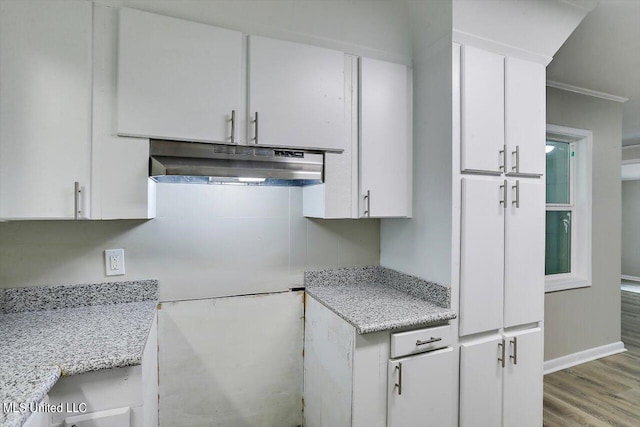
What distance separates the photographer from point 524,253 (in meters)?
1.90

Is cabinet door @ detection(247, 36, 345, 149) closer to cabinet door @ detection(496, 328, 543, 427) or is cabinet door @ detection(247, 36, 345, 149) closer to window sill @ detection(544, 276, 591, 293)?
cabinet door @ detection(496, 328, 543, 427)

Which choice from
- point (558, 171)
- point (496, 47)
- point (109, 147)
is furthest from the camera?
point (558, 171)

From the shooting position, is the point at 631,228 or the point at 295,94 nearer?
the point at 295,94

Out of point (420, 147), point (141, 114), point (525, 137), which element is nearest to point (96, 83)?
point (141, 114)

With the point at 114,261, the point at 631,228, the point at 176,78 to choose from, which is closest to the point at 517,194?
the point at 176,78

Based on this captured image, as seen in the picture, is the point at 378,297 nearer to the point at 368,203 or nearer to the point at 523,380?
the point at 368,203

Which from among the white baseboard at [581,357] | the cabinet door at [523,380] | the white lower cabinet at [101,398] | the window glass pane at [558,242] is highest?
→ the window glass pane at [558,242]

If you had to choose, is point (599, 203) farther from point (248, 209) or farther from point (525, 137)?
point (248, 209)

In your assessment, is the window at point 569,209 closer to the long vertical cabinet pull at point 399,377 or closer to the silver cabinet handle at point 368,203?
the silver cabinet handle at point 368,203

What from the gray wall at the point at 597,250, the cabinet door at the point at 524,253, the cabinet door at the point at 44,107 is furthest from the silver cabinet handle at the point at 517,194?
the cabinet door at the point at 44,107

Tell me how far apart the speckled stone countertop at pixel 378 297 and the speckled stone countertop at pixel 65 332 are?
0.88 meters

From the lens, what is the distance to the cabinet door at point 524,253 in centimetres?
185

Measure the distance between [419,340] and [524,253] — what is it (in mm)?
850

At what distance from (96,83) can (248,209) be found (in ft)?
3.02
